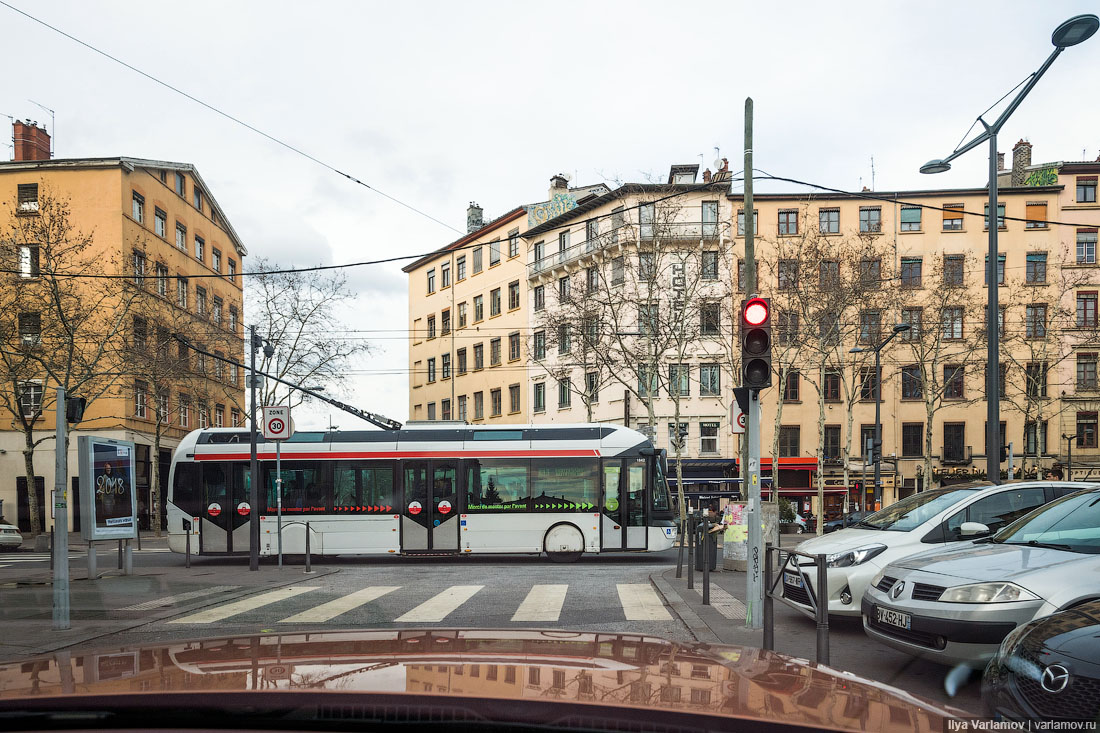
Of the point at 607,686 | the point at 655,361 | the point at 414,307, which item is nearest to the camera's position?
the point at 607,686

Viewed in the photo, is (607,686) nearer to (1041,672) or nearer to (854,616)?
(1041,672)

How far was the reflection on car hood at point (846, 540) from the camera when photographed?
9.20 m

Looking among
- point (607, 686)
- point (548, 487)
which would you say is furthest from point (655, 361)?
point (607, 686)

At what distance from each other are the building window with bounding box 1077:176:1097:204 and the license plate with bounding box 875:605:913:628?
52081mm

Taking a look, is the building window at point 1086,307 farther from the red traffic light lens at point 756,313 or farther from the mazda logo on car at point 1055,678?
the mazda logo on car at point 1055,678

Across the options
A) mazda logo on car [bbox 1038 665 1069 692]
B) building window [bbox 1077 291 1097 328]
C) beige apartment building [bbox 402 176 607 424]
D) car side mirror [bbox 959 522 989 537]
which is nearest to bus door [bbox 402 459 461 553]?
car side mirror [bbox 959 522 989 537]

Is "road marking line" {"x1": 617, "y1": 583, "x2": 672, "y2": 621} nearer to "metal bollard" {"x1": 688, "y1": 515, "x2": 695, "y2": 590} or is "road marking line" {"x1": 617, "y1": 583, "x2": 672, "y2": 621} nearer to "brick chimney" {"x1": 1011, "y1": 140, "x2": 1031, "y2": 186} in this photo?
"metal bollard" {"x1": 688, "y1": 515, "x2": 695, "y2": 590}

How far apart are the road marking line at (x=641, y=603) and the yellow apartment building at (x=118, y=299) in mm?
24706

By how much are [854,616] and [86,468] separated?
36.4ft

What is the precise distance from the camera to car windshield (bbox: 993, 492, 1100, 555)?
21.8 feet

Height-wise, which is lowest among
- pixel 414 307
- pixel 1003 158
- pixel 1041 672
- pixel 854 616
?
pixel 854 616

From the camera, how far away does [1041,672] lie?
173 inches

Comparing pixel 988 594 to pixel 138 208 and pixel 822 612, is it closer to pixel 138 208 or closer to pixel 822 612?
pixel 822 612

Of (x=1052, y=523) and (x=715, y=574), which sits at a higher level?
(x=1052, y=523)
